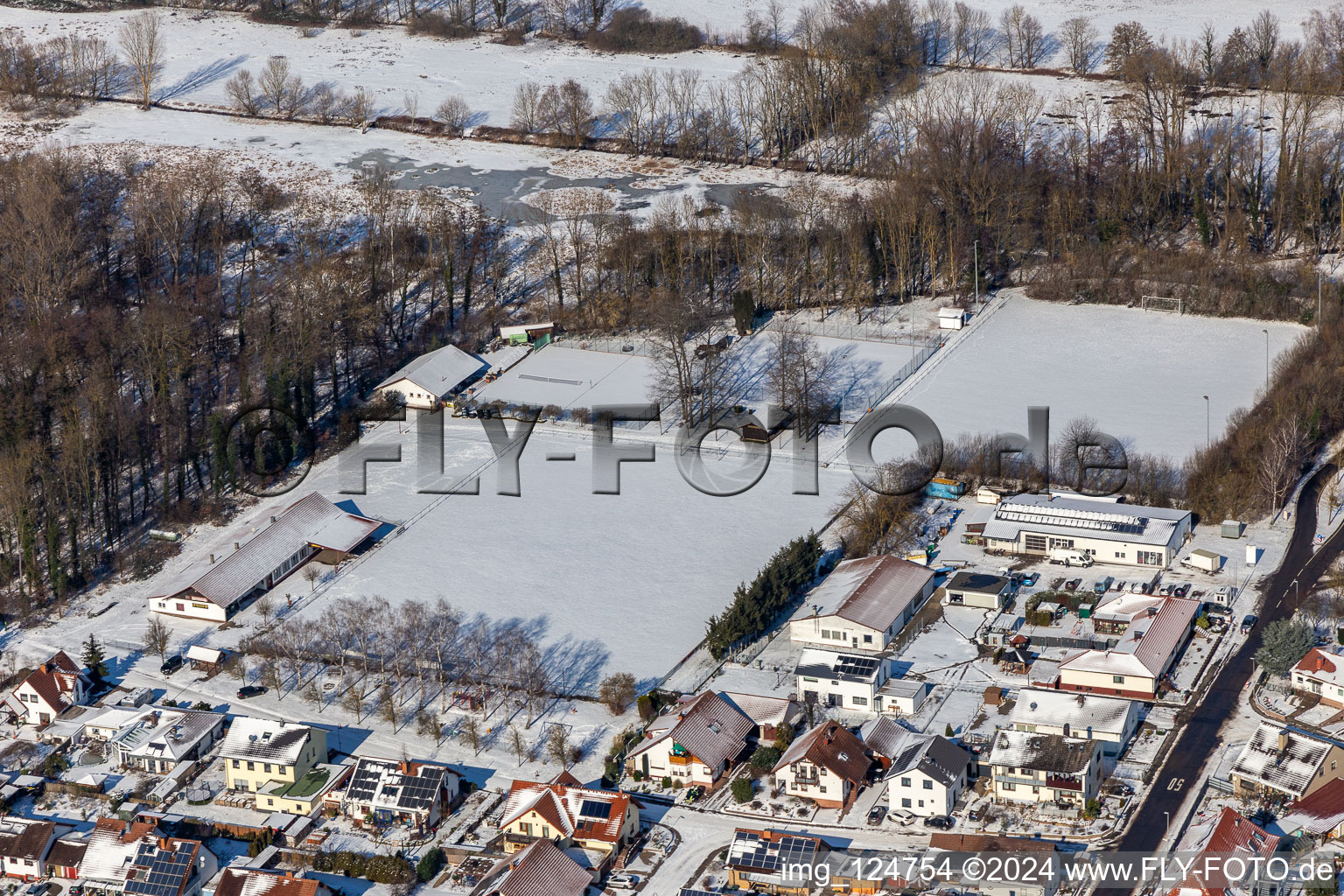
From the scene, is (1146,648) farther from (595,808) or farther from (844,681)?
(595,808)

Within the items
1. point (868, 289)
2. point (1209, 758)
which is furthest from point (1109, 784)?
point (868, 289)

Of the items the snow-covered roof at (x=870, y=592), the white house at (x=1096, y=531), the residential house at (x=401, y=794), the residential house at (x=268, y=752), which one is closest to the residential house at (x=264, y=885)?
the residential house at (x=401, y=794)

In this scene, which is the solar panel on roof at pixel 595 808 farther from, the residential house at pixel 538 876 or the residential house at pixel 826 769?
the residential house at pixel 826 769

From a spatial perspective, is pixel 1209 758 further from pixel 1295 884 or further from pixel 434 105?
pixel 434 105

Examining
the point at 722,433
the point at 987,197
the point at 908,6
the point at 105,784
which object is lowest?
the point at 105,784

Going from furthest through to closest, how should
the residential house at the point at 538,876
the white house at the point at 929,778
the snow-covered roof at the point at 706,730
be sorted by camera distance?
the snow-covered roof at the point at 706,730 < the white house at the point at 929,778 < the residential house at the point at 538,876

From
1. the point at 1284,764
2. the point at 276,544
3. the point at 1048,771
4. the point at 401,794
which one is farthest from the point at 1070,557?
the point at 276,544

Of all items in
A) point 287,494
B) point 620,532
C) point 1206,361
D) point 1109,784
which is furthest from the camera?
point 1206,361
